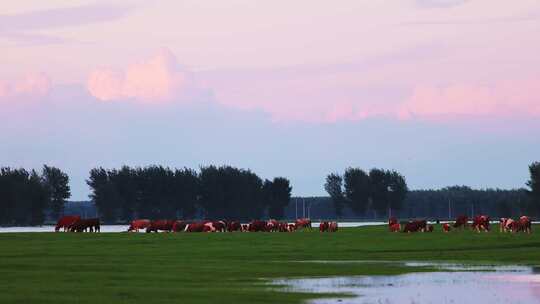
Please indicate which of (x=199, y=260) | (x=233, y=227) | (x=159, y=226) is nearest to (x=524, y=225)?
(x=233, y=227)

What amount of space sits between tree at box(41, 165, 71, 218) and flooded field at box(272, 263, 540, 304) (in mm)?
147133

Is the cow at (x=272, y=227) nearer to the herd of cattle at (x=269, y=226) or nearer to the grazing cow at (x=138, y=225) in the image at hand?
the herd of cattle at (x=269, y=226)

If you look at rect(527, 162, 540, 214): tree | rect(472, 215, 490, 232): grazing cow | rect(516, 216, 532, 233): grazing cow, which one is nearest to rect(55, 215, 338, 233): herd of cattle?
rect(472, 215, 490, 232): grazing cow

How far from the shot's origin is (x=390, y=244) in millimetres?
65000

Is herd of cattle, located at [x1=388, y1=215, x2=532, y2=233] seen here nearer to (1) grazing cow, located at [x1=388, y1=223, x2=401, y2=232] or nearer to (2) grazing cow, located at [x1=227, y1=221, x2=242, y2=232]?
(1) grazing cow, located at [x1=388, y1=223, x2=401, y2=232]

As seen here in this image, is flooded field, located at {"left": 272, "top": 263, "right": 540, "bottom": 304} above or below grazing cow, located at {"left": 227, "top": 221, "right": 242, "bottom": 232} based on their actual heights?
below

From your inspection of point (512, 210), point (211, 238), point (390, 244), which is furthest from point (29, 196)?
point (390, 244)

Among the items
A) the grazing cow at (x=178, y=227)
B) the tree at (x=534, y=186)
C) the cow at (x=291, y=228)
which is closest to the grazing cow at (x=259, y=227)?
the cow at (x=291, y=228)

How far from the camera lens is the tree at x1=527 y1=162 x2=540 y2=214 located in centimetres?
16750

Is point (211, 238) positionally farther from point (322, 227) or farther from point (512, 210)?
point (512, 210)

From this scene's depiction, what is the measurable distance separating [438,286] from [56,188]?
164199 mm

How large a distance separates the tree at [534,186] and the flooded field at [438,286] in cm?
12595

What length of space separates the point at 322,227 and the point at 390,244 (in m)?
24.1

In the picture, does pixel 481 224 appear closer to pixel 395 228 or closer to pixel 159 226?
pixel 395 228
